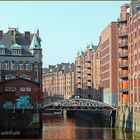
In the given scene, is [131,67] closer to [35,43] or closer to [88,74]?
[35,43]

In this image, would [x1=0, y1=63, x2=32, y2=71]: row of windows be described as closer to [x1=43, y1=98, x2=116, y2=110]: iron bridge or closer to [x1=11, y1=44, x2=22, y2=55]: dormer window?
[x1=11, y1=44, x2=22, y2=55]: dormer window

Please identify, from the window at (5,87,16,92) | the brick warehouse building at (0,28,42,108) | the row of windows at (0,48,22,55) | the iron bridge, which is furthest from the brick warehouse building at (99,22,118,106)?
the window at (5,87,16,92)

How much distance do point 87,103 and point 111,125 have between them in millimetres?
7045

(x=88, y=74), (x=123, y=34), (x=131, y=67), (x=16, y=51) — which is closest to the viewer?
(x=131, y=67)

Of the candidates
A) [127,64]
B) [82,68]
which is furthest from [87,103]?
[82,68]

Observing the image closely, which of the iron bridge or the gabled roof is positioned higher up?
A: the gabled roof

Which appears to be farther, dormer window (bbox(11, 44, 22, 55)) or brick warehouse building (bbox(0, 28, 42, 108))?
dormer window (bbox(11, 44, 22, 55))

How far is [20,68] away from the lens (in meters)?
96.6

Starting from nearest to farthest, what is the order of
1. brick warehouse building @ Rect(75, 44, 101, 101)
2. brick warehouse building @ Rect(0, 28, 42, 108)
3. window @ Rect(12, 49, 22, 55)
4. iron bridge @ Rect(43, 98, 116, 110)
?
brick warehouse building @ Rect(0, 28, 42, 108) → window @ Rect(12, 49, 22, 55) → iron bridge @ Rect(43, 98, 116, 110) → brick warehouse building @ Rect(75, 44, 101, 101)

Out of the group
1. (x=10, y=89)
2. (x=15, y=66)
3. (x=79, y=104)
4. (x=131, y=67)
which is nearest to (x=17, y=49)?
(x=15, y=66)

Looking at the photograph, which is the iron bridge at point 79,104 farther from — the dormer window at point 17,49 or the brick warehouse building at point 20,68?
the dormer window at point 17,49

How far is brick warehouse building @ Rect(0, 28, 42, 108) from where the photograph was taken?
3445 inches

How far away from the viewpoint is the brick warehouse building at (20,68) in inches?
3445

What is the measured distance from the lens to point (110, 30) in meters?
117
